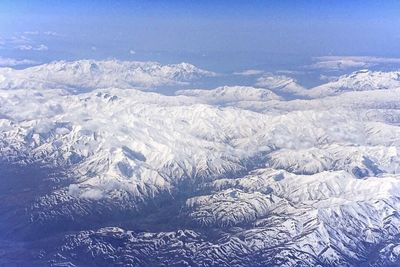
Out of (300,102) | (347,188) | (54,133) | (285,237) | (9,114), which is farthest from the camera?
(300,102)

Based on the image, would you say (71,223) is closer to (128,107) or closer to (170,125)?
(170,125)

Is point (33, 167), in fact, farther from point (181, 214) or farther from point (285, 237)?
point (285, 237)

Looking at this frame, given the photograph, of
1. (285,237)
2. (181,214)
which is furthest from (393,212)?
(181,214)

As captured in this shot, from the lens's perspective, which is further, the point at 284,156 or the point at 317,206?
the point at 284,156

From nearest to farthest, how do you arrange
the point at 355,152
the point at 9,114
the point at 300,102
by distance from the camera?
the point at 355,152, the point at 9,114, the point at 300,102

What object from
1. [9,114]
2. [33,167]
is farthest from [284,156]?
[9,114]

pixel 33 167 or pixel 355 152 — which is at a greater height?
pixel 355 152
